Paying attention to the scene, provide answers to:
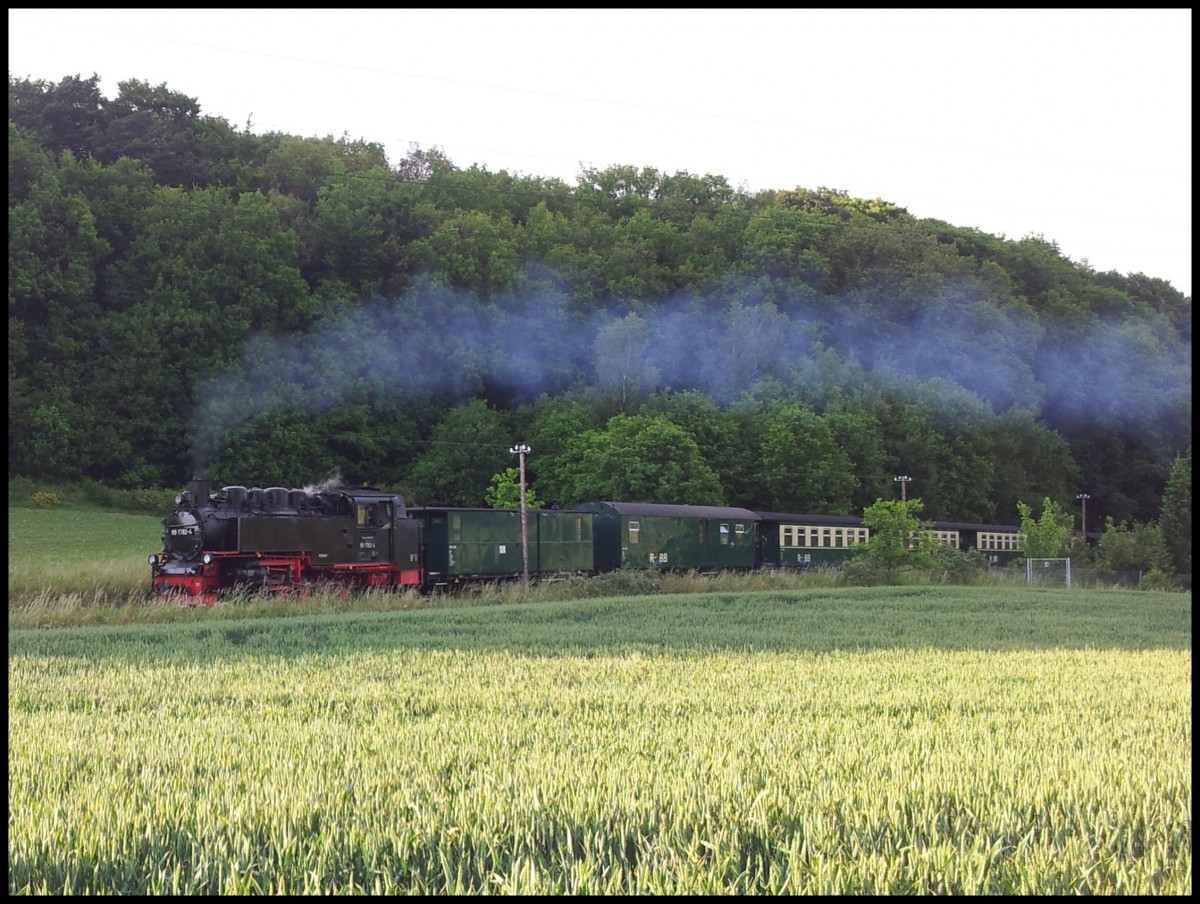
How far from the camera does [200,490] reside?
92.3 ft

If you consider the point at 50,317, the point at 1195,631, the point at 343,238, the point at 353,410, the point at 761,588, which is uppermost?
the point at 343,238

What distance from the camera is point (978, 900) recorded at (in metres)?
4.26

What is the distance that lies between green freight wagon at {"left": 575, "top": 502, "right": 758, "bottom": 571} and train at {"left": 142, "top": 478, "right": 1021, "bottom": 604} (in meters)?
0.04

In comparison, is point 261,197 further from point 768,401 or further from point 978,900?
point 978,900

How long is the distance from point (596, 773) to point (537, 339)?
62588 mm

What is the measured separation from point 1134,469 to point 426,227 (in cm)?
4121

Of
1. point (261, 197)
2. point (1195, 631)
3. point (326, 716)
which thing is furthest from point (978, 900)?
point (261, 197)

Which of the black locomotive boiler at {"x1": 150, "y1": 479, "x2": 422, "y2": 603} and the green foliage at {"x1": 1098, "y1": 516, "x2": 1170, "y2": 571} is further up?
the black locomotive boiler at {"x1": 150, "y1": 479, "x2": 422, "y2": 603}

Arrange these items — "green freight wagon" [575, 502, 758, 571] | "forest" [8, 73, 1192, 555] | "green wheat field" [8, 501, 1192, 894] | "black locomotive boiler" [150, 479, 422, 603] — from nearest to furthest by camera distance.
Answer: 1. "green wheat field" [8, 501, 1192, 894]
2. "black locomotive boiler" [150, 479, 422, 603]
3. "green freight wagon" [575, 502, 758, 571]
4. "forest" [8, 73, 1192, 555]

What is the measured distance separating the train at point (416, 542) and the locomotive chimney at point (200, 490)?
32 mm

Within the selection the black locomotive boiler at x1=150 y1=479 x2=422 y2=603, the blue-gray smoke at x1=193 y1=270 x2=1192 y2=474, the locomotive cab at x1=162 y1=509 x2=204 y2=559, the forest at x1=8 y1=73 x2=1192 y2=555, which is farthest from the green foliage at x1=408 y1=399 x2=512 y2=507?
the locomotive cab at x1=162 y1=509 x2=204 y2=559

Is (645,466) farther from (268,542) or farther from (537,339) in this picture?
(268,542)

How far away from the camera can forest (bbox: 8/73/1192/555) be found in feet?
185

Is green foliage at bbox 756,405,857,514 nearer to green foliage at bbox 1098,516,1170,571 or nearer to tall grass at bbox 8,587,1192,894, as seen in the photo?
green foliage at bbox 1098,516,1170,571
